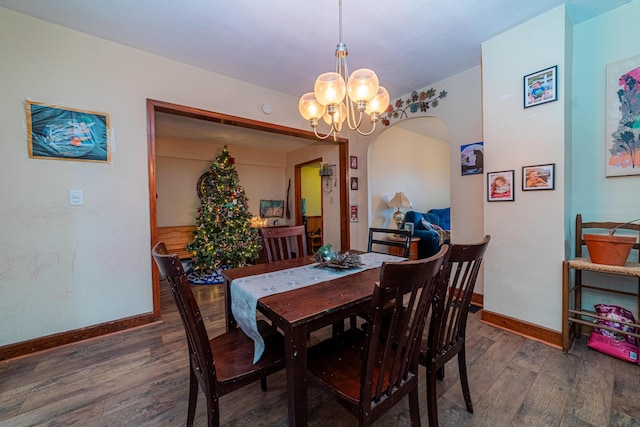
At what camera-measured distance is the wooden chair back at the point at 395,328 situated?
0.79m

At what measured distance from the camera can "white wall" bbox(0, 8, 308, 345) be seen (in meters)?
1.90

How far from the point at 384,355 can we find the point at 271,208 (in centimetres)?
535

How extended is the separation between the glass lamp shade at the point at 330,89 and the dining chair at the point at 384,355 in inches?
40.8

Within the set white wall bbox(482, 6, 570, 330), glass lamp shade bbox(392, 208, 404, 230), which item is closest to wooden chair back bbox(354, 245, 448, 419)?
white wall bbox(482, 6, 570, 330)

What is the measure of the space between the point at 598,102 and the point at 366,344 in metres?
2.68

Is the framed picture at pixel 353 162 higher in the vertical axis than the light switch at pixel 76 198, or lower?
higher

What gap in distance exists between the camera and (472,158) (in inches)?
106

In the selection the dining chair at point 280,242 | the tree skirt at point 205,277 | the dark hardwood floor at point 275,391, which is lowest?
the dark hardwood floor at point 275,391

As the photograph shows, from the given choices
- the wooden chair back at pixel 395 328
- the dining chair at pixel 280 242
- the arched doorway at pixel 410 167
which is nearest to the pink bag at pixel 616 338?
the wooden chair back at pixel 395 328

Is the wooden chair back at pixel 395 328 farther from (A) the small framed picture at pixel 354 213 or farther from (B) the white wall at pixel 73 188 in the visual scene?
(A) the small framed picture at pixel 354 213

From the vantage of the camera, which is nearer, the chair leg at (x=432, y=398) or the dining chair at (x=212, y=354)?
the dining chair at (x=212, y=354)

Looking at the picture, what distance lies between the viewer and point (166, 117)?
3592mm

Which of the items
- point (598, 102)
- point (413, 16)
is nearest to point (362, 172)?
point (413, 16)

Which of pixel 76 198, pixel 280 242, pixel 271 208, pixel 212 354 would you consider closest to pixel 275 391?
pixel 212 354
